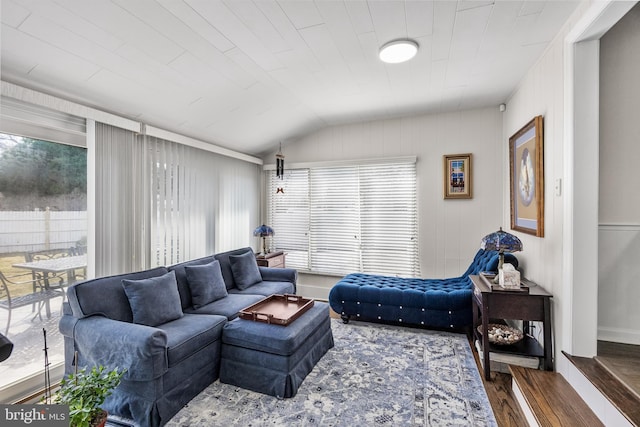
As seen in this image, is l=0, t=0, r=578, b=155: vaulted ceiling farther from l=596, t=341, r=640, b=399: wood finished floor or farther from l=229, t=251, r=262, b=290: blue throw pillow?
l=596, t=341, r=640, b=399: wood finished floor

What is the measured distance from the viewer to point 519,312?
7.68 ft

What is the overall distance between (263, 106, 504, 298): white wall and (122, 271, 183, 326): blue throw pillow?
3.09 metres

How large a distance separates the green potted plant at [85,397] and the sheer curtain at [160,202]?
4.48 feet

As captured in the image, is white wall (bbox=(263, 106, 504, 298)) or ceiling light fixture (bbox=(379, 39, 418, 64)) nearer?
ceiling light fixture (bbox=(379, 39, 418, 64))

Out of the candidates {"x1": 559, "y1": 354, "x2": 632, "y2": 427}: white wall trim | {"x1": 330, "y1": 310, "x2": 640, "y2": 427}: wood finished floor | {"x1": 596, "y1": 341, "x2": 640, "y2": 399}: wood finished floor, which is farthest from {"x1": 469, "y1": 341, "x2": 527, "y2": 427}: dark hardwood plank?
{"x1": 596, "y1": 341, "x2": 640, "y2": 399}: wood finished floor

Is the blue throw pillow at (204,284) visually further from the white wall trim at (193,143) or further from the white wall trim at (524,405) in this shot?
the white wall trim at (524,405)

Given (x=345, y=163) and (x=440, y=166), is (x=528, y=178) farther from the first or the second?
(x=345, y=163)

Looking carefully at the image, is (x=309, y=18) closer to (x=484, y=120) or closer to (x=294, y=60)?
(x=294, y=60)

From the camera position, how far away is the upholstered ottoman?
7.25 ft

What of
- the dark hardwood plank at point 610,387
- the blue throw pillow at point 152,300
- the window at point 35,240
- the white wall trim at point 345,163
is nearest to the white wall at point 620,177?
the dark hardwood plank at point 610,387

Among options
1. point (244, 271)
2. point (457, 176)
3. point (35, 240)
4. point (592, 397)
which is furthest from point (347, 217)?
point (35, 240)

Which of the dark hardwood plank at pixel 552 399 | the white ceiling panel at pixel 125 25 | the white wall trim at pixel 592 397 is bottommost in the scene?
the dark hardwood plank at pixel 552 399

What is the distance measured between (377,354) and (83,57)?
341cm

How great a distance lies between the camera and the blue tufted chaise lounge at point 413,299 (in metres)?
3.12
